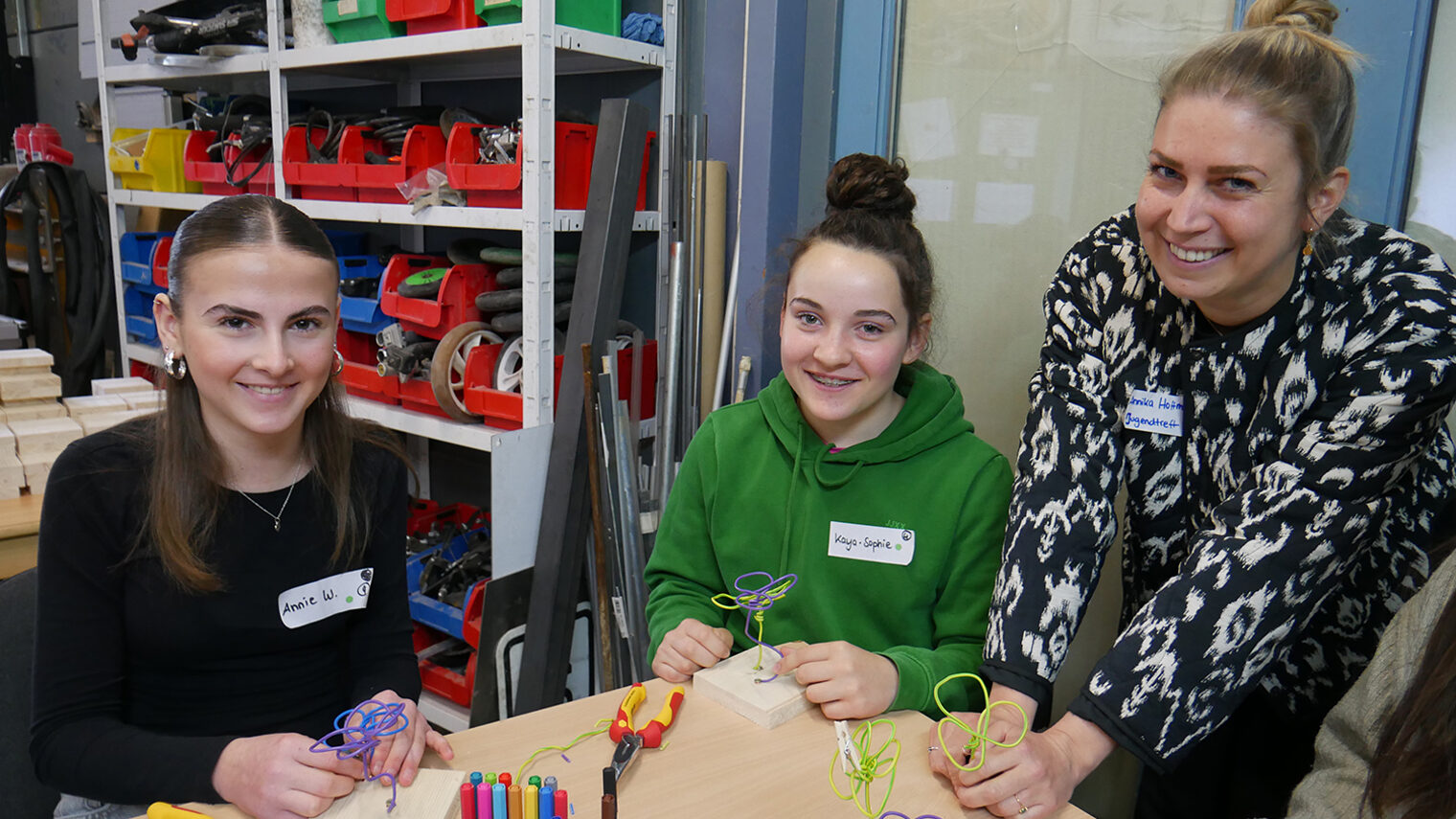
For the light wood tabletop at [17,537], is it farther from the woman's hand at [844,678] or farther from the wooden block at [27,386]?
the woman's hand at [844,678]

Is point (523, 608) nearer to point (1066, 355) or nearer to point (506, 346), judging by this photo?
point (506, 346)

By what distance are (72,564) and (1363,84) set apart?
2016 mm

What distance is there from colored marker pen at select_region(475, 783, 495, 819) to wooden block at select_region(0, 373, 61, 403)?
1945mm

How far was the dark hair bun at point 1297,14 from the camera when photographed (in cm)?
114

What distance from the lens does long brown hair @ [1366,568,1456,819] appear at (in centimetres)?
80

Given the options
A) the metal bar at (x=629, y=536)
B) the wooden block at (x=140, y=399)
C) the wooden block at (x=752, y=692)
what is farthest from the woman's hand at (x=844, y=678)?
the wooden block at (x=140, y=399)

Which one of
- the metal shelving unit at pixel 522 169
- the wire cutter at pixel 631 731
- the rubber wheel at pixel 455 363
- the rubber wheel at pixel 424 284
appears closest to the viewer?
the wire cutter at pixel 631 731

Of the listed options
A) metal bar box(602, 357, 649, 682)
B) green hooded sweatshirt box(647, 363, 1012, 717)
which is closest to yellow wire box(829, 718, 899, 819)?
green hooded sweatshirt box(647, 363, 1012, 717)

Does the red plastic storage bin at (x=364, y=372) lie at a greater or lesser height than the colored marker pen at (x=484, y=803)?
greater

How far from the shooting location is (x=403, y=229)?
316cm

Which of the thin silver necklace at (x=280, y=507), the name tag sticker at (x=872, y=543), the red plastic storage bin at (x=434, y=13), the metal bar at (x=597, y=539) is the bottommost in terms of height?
the metal bar at (x=597, y=539)

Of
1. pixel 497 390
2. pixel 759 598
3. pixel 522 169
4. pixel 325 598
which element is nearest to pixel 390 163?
pixel 522 169

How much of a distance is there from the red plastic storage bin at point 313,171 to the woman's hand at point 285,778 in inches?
75.7

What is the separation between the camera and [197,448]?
1.27m
